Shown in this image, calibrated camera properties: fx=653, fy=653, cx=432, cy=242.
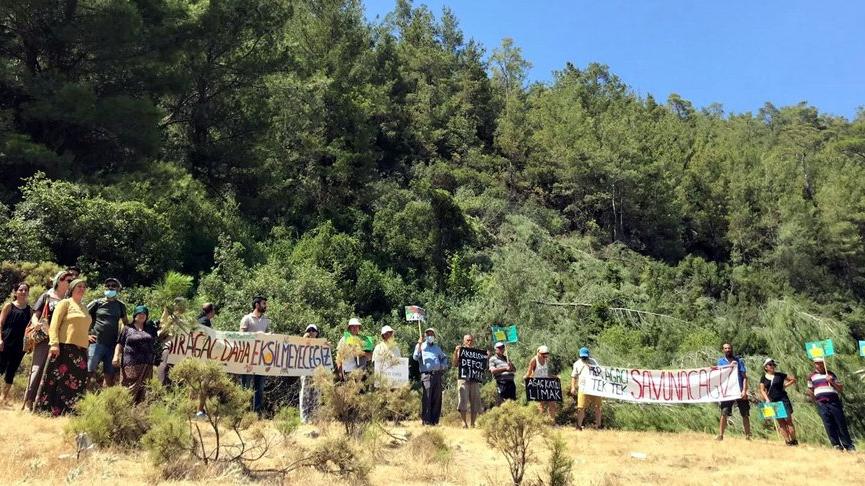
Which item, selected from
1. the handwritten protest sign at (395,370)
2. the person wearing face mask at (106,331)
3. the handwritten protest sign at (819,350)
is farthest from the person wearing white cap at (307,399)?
the handwritten protest sign at (819,350)

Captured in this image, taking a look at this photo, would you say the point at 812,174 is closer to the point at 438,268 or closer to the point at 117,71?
the point at 438,268

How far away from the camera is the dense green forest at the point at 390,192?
15.9 metres

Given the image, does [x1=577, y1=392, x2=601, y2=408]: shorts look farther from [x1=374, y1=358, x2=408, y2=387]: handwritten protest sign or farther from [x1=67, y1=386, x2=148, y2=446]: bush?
[x1=67, y1=386, x2=148, y2=446]: bush

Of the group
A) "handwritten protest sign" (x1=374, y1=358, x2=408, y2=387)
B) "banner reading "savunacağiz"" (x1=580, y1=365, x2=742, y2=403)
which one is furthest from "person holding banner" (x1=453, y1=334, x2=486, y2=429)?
"banner reading "savunacağiz"" (x1=580, y1=365, x2=742, y2=403)

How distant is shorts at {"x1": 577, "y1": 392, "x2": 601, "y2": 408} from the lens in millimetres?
11672

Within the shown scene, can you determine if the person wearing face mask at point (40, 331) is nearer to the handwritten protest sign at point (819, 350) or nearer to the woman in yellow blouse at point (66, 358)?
the woman in yellow blouse at point (66, 358)

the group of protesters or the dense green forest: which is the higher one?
the dense green forest

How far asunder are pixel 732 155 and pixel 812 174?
528cm

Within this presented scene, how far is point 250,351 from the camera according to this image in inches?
356

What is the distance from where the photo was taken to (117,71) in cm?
1797

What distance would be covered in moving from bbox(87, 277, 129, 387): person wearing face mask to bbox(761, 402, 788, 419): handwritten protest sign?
9.55 m

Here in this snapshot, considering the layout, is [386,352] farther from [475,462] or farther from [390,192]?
[390,192]

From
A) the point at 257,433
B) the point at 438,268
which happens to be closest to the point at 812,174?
the point at 438,268

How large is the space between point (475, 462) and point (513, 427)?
1.67 m
